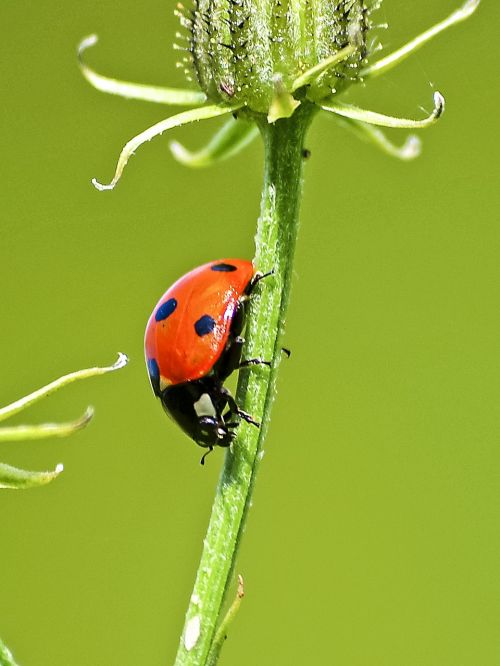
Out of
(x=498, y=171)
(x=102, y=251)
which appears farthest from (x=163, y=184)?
(x=498, y=171)

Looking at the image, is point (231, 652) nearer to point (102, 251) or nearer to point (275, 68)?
point (102, 251)

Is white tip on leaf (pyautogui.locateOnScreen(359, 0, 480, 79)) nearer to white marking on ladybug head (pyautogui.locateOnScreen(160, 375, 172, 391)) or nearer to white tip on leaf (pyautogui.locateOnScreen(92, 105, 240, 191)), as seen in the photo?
white tip on leaf (pyautogui.locateOnScreen(92, 105, 240, 191))

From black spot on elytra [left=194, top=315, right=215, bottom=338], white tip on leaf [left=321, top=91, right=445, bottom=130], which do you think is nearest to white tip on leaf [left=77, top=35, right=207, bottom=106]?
white tip on leaf [left=321, top=91, right=445, bottom=130]

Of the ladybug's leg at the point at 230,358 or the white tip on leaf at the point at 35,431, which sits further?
the ladybug's leg at the point at 230,358

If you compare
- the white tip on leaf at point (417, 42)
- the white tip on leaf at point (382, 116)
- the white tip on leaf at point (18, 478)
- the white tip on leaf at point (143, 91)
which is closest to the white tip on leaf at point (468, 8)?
the white tip on leaf at point (417, 42)

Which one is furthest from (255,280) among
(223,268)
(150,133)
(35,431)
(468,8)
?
(468,8)

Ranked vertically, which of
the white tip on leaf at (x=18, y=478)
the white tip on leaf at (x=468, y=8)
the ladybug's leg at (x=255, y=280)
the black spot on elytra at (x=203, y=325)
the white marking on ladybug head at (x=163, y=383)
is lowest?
the white tip on leaf at (x=18, y=478)

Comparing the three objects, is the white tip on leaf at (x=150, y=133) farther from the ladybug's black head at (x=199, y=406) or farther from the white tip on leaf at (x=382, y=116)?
the ladybug's black head at (x=199, y=406)

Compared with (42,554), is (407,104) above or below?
above
